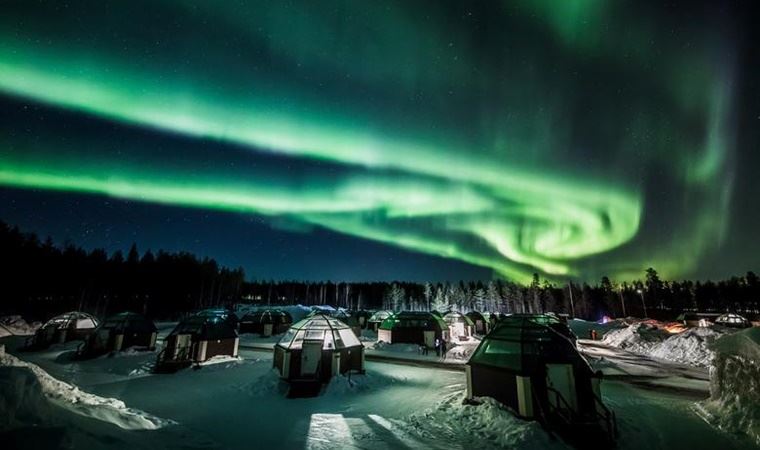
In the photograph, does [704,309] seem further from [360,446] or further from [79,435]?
[79,435]

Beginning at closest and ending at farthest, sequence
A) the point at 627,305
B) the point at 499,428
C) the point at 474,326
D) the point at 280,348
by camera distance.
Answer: the point at 499,428 < the point at 280,348 < the point at 474,326 < the point at 627,305

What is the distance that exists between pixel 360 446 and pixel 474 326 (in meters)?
50.3

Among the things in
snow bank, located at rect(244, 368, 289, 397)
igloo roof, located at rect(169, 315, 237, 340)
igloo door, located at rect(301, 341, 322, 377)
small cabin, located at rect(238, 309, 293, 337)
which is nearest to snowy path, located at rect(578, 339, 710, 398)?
igloo door, located at rect(301, 341, 322, 377)

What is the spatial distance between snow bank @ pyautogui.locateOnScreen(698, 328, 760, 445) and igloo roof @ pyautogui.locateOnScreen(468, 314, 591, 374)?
657 cm

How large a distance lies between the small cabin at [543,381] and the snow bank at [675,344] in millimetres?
20705

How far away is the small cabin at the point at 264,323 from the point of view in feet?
184

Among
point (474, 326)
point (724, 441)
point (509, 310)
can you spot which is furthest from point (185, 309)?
point (509, 310)

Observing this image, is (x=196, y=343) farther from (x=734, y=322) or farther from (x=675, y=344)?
(x=734, y=322)

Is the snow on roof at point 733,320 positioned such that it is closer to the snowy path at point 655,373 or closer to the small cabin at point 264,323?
the snowy path at point 655,373

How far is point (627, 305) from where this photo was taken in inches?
4919

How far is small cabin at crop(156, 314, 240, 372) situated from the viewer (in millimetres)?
28125

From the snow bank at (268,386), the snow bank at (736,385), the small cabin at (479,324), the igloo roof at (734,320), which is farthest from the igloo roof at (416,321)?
the igloo roof at (734,320)

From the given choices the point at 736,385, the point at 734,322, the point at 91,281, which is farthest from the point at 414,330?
the point at 91,281

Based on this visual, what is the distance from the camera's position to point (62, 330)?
41.7m
